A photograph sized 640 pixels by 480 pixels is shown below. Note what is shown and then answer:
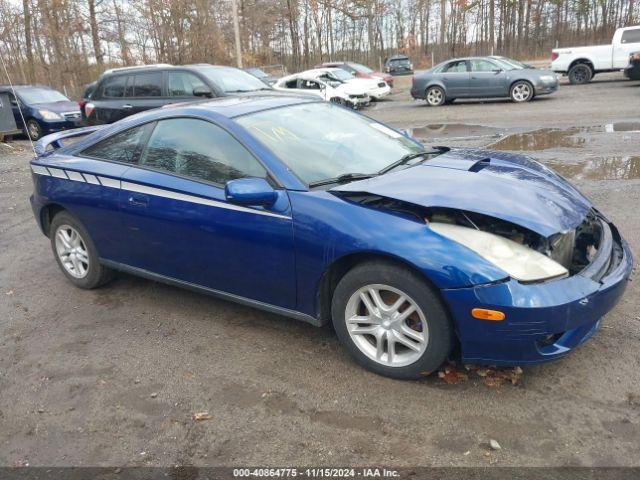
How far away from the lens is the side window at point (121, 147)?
161 inches

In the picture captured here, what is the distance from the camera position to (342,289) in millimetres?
3084

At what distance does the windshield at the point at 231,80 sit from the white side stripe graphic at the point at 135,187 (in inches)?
225

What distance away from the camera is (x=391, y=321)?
9.87ft

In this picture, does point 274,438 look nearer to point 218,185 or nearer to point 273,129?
point 218,185

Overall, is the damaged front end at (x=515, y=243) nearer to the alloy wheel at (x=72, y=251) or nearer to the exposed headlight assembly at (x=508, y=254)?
the exposed headlight assembly at (x=508, y=254)

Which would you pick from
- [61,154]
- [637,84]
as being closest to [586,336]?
[61,154]

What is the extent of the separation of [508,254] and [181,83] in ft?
29.0

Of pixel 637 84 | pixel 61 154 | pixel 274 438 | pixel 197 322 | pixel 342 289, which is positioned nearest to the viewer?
pixel 274 438

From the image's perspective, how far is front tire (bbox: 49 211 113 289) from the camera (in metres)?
4.50

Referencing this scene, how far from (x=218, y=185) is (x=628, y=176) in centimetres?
578

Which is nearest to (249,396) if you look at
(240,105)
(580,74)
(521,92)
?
(240,105)

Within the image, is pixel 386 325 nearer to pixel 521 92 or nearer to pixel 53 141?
pixel 53 141

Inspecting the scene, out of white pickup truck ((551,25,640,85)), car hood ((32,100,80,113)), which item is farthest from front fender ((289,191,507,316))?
white pickup truck ((551,25,640,85))

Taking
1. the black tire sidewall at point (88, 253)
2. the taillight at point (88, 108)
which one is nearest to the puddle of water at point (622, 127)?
the black tire sidewall at point (88, 253)
